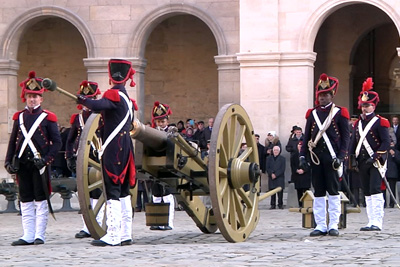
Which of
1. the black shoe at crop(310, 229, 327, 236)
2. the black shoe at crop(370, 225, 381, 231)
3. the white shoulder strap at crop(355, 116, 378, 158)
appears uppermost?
the white shoulder strap at crop(355, 116, 378, 158)

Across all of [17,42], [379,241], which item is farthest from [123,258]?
[17,42]

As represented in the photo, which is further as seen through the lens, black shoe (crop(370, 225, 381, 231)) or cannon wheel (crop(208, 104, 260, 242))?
black shoe (crop(370, 225, 381, 231))

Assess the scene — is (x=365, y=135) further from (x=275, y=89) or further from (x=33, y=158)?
(x=275, y=89)

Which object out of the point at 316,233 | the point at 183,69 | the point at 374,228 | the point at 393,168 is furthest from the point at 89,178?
the point at 183,69

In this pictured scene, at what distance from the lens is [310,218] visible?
43.2 ft

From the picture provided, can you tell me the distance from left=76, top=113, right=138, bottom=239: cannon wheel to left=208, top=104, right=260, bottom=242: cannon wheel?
1.09 meters

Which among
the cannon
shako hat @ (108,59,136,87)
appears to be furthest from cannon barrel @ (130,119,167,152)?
shako hat @ (108,59,136,87)

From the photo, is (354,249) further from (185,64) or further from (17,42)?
(185,64)

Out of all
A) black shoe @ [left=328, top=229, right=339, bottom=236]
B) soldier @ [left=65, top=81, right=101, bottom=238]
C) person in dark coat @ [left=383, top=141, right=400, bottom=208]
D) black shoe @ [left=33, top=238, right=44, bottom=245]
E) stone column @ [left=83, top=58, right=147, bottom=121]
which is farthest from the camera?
stone column @ [left=83, top=58, right=147, bottom=121]

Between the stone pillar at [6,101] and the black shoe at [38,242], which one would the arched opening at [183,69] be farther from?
the black shoe at [38,242]

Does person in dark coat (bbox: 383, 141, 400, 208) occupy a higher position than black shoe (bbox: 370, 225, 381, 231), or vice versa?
person in dark coat (bbox: 383, 141, 400, 208)

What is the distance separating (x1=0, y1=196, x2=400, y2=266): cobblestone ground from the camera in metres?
9.38

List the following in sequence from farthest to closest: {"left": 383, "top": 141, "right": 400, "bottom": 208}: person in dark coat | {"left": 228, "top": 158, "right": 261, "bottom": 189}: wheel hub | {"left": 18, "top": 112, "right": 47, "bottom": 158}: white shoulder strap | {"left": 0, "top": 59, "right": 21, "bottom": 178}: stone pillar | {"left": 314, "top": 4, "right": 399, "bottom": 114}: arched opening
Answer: {"left": 314, "top": 4, "right": 399, "bottom": 114}: arched opening < {"left": 0, "top": 59, "right": 21, "bottom": 178}: stone pillar < {"left": 383, "top": 141, "right": 400, "bottom": 208}: person in dark coat < {"left": 18, "top": 112, "right": 47, "bottom": 158}: white shoulder strap < {"left": 228, "top": 158, "right": 261, "bottom": 189}: wheel hub

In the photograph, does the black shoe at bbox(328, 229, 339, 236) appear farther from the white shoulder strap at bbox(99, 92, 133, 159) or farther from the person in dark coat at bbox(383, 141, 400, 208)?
the person in dark coat at bbox(383, 141, 400, 208)
